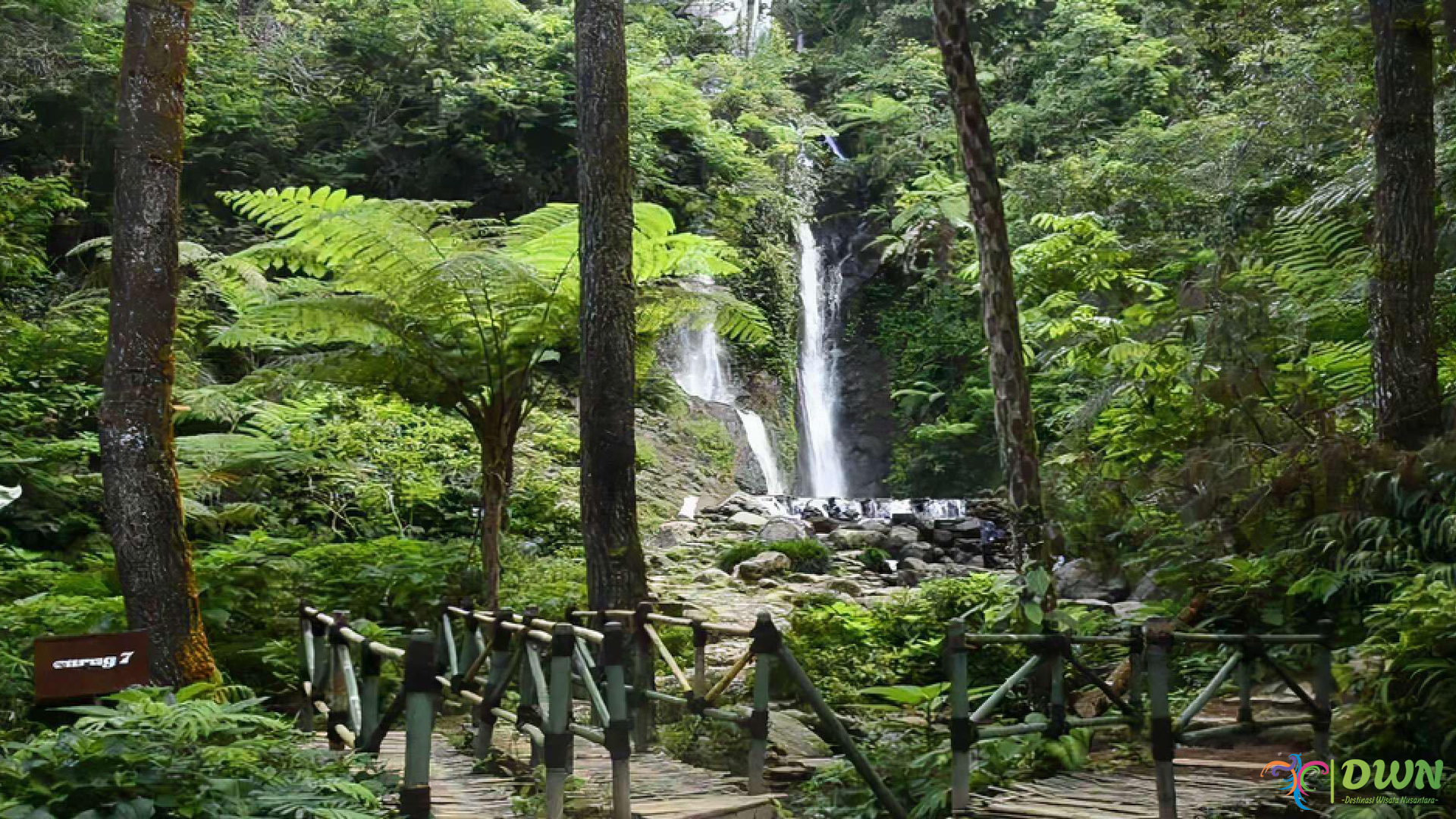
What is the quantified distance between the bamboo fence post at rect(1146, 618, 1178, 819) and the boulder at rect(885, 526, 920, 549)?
9607 millimetres

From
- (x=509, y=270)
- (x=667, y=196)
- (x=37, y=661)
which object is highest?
(x=667, y=196)

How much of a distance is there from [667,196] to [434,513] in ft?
23.2

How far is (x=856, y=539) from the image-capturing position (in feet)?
45.1

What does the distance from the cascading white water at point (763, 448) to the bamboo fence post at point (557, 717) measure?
43.1 ft

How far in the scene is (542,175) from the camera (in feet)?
54.3

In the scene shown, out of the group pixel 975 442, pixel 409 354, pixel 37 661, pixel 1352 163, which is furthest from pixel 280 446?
pixel 975 442

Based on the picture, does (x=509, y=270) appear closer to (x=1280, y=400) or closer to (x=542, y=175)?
(x=1280, y=400)

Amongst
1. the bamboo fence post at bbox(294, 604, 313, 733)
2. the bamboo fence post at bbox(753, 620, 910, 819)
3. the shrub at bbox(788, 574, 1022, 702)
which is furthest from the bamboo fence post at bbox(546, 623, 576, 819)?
the shrub at bbox(788, 574, 1022, 702)

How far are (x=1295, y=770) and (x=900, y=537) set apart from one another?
30.1 ft

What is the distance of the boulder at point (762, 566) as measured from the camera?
11695mm

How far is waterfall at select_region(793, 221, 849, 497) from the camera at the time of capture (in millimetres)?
20031

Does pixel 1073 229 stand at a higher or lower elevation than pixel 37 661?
Result: higher

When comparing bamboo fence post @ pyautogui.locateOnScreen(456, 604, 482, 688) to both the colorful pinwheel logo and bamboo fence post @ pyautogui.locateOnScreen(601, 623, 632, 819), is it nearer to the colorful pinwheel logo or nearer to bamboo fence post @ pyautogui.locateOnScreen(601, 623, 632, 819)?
bamboo fence post @ pyautogui.locateOnScreen(601, 623, 632, 819)

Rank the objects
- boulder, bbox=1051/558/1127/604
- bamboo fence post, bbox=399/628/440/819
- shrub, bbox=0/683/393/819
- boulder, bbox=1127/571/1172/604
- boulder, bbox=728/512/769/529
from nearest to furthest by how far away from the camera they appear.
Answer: shrub, bbox=0/683/393/819 → bamboo fence post, bbox=399/628/440/819 → boulder, bbox=1127/571/1172/604 → boulder, bbox=1051/558/1127/604 → boulder, bbox=728/512/769/529
